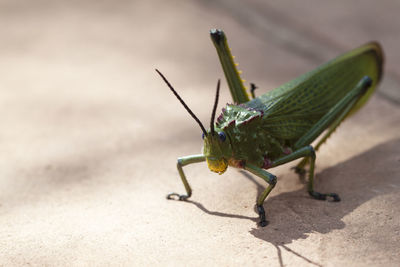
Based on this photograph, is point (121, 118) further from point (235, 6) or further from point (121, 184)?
point (235, 6)

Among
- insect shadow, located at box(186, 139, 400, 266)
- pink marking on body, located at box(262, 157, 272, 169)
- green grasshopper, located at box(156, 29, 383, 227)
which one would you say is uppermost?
green grasshopper, located at box(156, 29, 383, 227)

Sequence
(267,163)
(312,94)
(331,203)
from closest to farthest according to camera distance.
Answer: (331,203) < (267,163) < (312,94)

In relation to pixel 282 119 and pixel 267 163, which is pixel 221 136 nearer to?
pixel 267 163

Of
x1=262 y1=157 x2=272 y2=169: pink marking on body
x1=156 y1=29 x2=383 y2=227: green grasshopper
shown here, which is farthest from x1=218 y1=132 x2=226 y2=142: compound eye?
x1=262 y1=157 x2=272 y2=169: pink marking on body

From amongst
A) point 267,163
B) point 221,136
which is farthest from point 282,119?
point 221,136

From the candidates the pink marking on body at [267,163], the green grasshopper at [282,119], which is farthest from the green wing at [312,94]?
the pink marking on body at [267,163]

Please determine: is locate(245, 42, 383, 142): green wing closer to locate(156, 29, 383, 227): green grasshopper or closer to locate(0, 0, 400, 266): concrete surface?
locate(156, 29, 383, 227): green grasshopper

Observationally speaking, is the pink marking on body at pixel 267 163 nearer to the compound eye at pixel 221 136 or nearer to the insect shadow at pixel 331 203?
the insect shadow at pixel 331 203
